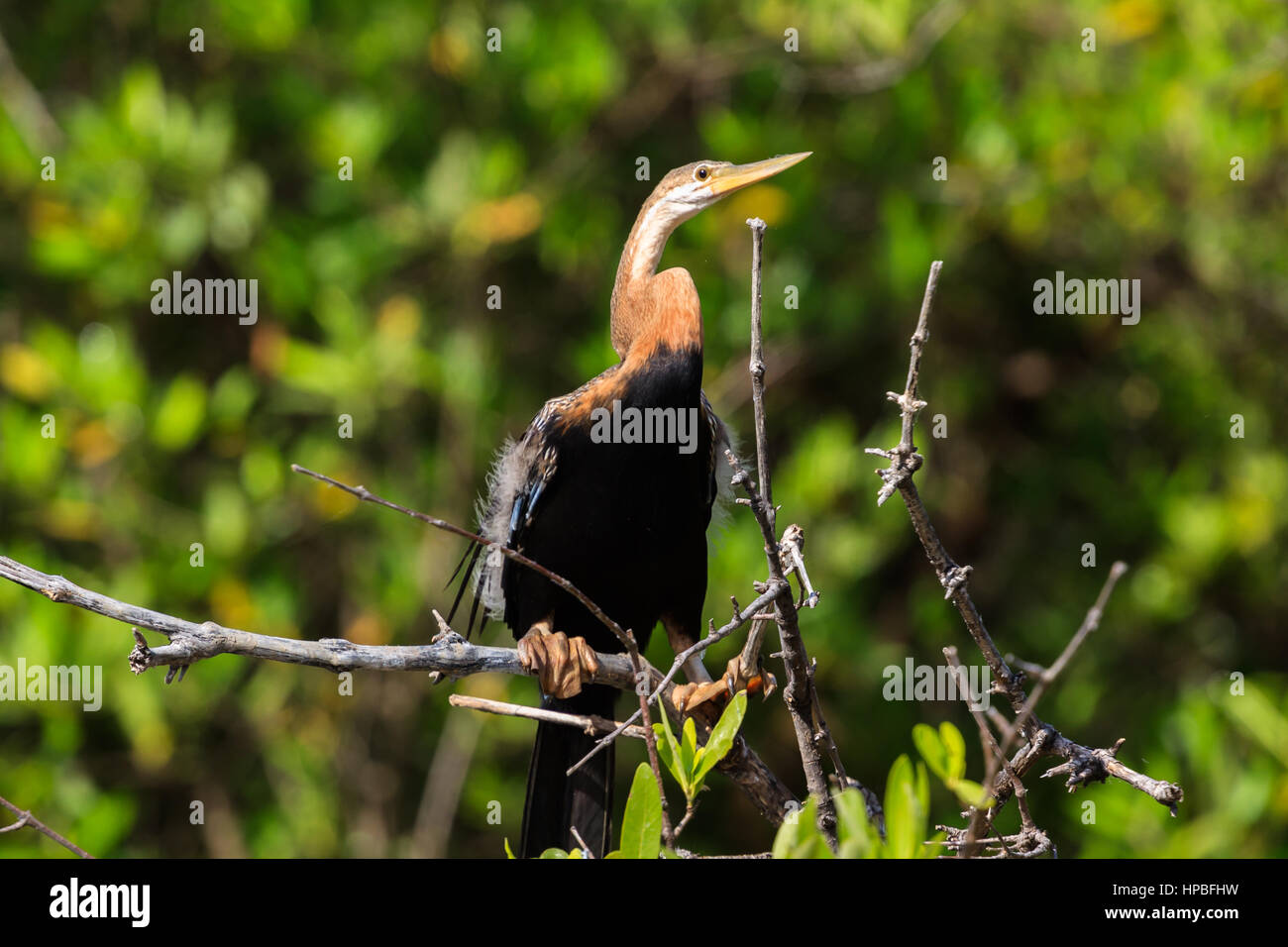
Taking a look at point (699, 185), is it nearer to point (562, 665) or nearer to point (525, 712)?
point (562, 665)

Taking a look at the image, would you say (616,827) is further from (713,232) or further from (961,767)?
(961,767)

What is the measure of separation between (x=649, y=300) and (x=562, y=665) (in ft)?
2.57

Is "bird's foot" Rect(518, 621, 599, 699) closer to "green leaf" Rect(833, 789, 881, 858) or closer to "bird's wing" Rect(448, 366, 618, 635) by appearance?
"bird's wing" Rect(448, 366, 618, 635)

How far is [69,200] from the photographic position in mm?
4891

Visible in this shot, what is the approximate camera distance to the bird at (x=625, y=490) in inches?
107

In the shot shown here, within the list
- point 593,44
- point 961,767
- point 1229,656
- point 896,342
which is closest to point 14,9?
point 593,44

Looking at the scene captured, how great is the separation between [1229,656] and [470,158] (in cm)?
383

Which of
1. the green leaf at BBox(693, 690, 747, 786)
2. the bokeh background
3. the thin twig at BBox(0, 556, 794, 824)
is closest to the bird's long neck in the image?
the thin twig at BBox(0, 556, 794, 824)

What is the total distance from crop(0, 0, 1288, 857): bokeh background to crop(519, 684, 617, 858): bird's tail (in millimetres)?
1562

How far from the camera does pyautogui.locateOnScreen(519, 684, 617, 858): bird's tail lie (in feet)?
9.45

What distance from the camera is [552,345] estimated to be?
5.39m

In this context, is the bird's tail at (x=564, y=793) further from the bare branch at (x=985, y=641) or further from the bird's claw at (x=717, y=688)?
the bare branch at (x=985, y=641)

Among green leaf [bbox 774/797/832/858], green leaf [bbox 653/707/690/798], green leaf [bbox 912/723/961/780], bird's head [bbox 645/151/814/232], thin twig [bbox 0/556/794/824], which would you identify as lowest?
green leaf [bbox 774/797/832/858]

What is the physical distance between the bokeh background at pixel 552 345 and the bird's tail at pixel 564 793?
156 centimetres
